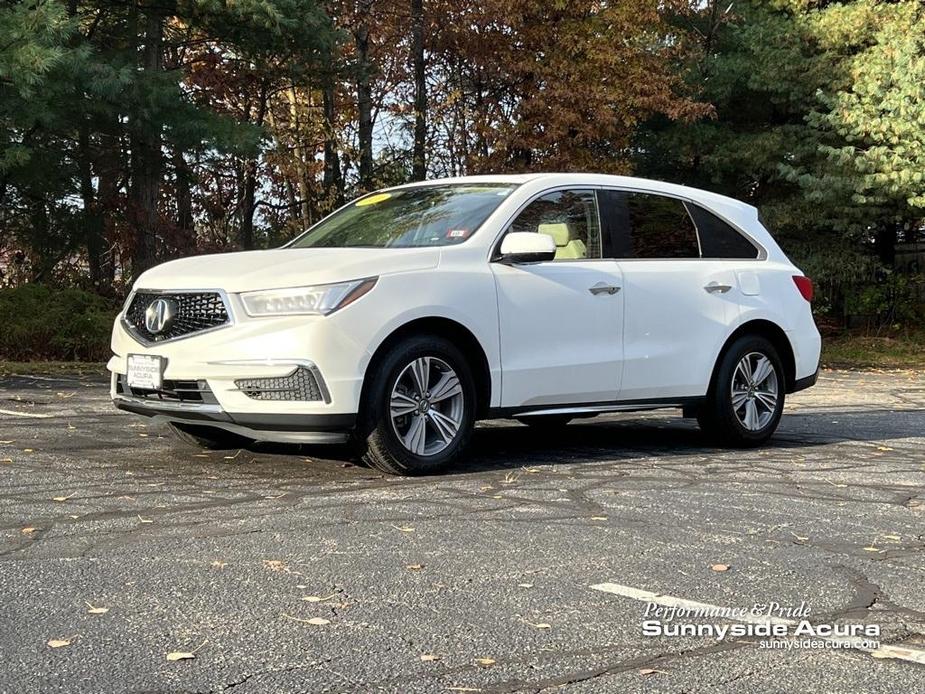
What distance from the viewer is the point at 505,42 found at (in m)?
27.3

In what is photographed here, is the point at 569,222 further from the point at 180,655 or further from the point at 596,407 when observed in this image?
the point at 180,655

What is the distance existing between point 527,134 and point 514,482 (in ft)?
66.7

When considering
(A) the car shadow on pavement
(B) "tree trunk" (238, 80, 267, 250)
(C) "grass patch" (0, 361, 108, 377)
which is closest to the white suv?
(A) the car shadow on pavement

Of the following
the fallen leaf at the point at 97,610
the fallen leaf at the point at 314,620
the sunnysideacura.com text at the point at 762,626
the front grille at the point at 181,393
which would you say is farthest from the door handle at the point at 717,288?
the fallen leaf at the point at 97,610

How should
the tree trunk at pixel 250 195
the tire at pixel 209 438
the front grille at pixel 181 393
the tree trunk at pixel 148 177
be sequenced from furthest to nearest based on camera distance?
the tree trunk at pixel 250 195 < the tree trunk at pixel 148 177 < the tire at pixel 209 438 < the front grille at pixel 181 393

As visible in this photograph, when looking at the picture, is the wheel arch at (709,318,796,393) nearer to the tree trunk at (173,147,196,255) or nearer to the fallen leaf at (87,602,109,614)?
the fallen leaf at (87,602,109,614)

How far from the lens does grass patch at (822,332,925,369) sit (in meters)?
22.2

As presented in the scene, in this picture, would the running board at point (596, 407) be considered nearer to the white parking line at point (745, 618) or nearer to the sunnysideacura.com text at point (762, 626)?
the white parking line at point (745, 618)

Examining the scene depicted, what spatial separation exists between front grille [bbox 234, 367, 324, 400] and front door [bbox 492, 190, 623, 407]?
130 cm

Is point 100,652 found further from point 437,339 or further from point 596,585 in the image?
point 437,339

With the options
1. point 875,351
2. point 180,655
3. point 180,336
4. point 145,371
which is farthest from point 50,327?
point 875,351

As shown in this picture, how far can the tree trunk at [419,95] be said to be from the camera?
26875mm

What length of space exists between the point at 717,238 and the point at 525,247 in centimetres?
219

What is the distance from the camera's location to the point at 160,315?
7.38m
